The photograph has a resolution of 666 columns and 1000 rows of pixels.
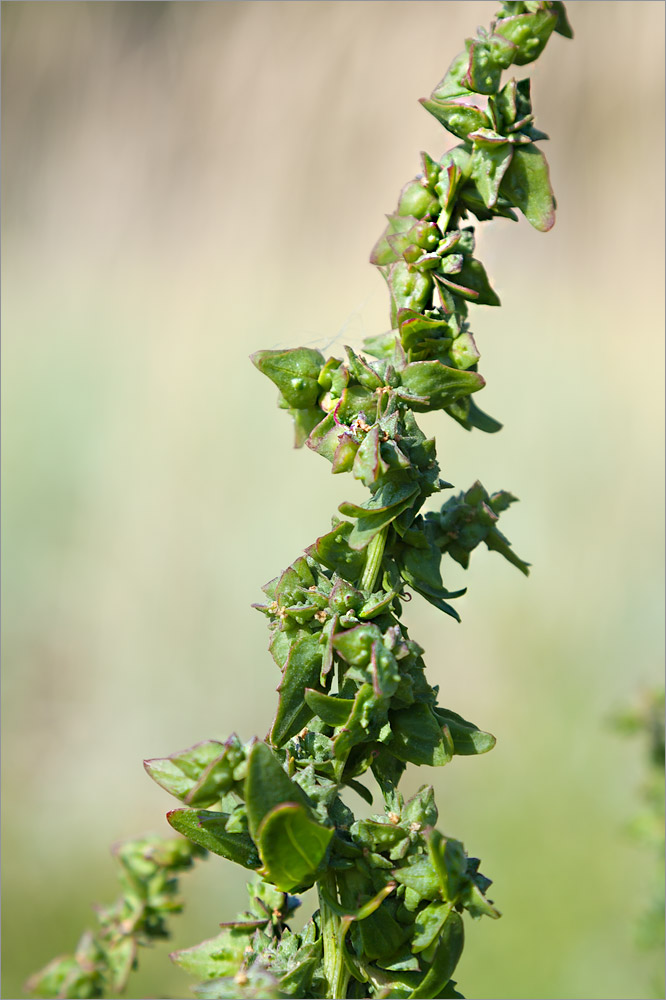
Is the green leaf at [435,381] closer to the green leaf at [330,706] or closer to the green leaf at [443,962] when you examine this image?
the green leaf at [330,706]

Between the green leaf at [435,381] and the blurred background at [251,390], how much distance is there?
2.27m

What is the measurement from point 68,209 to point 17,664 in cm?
163

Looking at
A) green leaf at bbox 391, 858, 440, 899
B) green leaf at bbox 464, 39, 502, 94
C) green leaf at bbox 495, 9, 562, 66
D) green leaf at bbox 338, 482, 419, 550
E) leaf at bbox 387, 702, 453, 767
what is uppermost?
green leaf at bbox 495, 9, 562, 66

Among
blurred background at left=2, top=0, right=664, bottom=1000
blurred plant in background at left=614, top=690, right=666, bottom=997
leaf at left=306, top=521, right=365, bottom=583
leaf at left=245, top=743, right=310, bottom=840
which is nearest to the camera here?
leaf at left=245, top=743, right=310, bottom=840

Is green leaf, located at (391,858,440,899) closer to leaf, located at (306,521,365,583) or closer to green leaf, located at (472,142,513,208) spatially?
leaf, located at (306,521,365,583)

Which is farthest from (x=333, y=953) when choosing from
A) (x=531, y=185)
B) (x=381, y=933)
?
(x=531, y=185)

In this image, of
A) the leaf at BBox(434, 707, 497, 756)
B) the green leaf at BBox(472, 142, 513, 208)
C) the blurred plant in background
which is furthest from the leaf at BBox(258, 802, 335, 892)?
the blurred plant in background

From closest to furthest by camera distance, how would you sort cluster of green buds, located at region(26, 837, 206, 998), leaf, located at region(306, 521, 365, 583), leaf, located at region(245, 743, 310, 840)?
1. leaf, located at region(245, 743, 310, 840)
2. leaf, located at region(306, 521, 365, 583)
3. cluster of green buds, located at region(26, 837, 206, 998)

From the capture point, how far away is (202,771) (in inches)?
16.2

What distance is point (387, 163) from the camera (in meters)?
3.31

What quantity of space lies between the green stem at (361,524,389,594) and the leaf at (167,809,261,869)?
5.5 inches

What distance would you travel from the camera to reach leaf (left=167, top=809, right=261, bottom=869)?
0.45 meters

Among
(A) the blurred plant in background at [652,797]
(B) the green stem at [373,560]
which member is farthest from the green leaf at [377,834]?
(A) the blurred plant in background at [652,797]

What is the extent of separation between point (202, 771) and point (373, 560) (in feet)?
0.49
